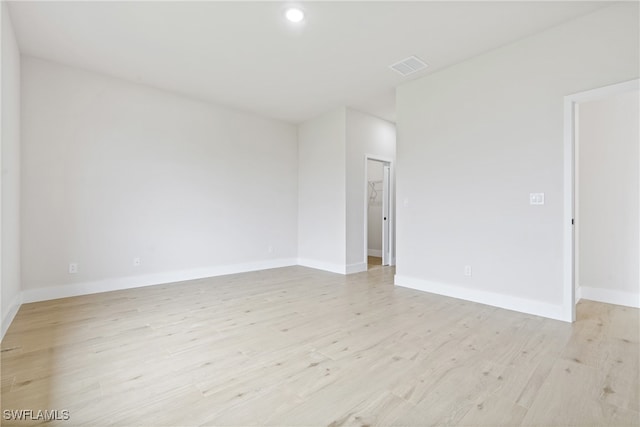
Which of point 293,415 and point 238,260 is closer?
point 293,415

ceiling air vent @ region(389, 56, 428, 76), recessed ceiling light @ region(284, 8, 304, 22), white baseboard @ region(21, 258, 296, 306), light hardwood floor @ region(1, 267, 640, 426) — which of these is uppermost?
recessed ceiling light @ region(284, 8, 304, 22)

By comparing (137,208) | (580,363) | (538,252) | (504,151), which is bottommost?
(580,363)

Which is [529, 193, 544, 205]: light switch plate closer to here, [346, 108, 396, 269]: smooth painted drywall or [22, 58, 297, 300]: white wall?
[346, 108, 396, 269]: smooth painted drywall

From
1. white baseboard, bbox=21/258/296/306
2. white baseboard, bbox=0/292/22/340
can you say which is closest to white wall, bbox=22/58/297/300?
white baseboard, bbox=21/258/296/306

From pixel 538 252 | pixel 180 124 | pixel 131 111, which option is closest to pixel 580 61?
pixel 538 252

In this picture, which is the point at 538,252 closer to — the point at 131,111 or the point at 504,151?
the point at 504,151

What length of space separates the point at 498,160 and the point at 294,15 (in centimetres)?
256

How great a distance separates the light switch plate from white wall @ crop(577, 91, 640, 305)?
1138mm

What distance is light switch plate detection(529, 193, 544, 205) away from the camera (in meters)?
2.95

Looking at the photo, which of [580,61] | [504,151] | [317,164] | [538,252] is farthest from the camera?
[317,164]

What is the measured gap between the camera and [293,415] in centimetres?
149

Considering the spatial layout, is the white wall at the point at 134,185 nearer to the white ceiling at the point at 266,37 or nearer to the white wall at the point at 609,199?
the white ceiling at the point at 266,37

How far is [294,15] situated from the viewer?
8.71ft

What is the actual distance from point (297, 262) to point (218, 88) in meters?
3.39
